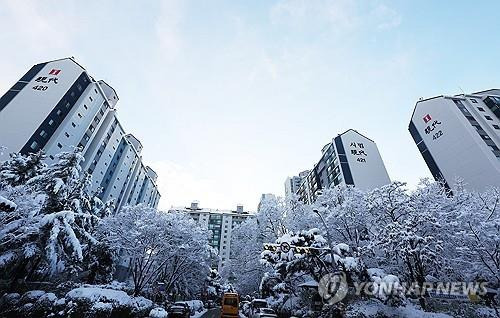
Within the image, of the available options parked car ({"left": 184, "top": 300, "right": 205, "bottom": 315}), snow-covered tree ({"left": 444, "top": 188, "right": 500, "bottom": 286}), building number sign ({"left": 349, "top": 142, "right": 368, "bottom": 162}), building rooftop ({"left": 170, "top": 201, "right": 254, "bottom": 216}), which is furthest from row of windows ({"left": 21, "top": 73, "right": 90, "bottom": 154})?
building rooftop ({"left": 170, "top": 201, "right": 254, "bottom": 216})

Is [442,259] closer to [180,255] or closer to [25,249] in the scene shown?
[180,255]

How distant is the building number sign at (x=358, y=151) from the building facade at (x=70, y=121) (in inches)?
1950

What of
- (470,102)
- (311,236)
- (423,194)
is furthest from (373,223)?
(470,102)

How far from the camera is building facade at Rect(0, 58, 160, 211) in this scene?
1658 inches

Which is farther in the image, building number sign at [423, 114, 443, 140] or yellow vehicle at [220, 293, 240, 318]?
building number sign at [423, 114, 443, 140]

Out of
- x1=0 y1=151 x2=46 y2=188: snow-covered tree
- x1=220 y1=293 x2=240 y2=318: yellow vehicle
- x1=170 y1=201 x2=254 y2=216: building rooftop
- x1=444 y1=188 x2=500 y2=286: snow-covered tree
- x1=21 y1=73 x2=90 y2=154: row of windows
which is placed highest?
x1=170 y1=201 x2=254 y2=216: building rooftop

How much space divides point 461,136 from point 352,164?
19.2 meters

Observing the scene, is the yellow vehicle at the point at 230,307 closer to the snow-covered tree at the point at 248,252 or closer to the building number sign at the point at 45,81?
the snow-covered tree at the point at 248,252

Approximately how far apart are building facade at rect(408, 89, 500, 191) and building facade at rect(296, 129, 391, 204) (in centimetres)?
888

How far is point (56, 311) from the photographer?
50.2 feet

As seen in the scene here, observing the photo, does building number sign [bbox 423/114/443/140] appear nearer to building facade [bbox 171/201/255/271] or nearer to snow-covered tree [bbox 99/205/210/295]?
snow-covered tree [bbox 99/205/210/295]

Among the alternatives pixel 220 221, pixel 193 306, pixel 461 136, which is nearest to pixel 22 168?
pixel 193 306

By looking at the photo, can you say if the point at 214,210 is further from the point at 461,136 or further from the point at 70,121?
the point at 461,136

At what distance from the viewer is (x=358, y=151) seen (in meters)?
61.8
